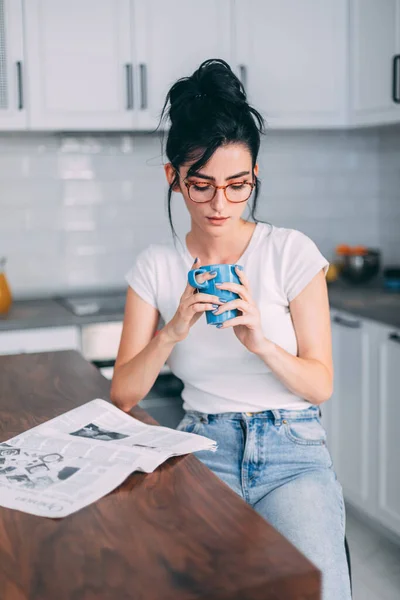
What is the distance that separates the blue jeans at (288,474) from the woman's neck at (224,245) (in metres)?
0.37

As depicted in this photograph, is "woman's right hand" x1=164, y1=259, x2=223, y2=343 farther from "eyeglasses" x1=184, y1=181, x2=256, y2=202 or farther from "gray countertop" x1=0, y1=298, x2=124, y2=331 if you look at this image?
"gray countertop" x1=0, y1=298, x2=124, y2=331

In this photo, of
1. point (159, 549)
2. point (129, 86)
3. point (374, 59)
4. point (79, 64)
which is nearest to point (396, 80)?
point (374, 59)

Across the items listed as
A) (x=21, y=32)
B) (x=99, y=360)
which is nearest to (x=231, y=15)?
(x=21, y=32)

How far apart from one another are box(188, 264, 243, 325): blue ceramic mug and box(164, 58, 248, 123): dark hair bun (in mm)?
405

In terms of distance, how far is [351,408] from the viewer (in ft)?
10.2

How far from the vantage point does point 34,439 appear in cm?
144

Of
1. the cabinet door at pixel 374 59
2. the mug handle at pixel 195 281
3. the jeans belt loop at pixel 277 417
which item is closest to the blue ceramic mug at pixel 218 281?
the mug handle at pixel 195 281

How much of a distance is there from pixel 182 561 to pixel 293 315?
907 millimetres

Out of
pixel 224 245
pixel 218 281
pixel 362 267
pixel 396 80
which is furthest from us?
pixel 362 267

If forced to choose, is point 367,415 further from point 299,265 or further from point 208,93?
point 208,93

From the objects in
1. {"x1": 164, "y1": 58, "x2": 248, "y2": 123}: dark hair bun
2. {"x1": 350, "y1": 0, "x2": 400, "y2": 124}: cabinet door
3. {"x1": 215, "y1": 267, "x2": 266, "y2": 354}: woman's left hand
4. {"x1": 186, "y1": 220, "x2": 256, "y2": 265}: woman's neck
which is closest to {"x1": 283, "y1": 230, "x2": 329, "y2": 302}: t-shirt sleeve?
{"x1": 186, "y1": 220, "x2": 256, "y2": 265}: woman's neck

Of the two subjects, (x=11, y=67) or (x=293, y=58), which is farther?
Answer: (x=293, y=58)

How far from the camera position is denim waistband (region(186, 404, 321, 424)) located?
5.68 ft

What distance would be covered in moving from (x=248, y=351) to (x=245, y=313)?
12.0 inches
